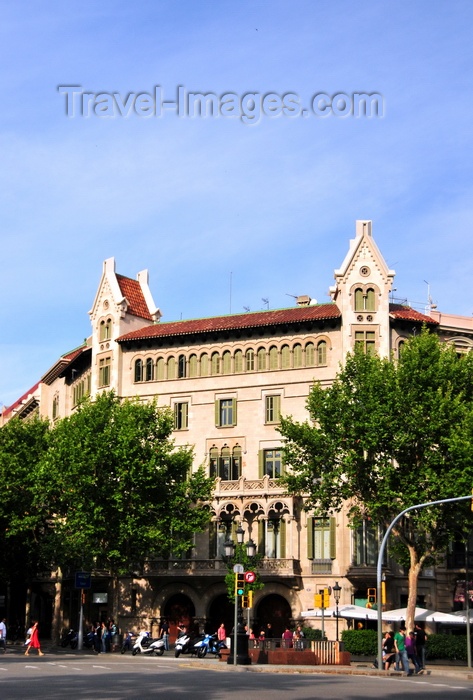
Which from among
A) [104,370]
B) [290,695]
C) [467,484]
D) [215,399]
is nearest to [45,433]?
[104,370]

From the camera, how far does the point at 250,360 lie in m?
68.0

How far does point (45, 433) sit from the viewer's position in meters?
69.2

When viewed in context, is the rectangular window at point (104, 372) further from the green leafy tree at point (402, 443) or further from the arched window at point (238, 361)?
the green leafy tree at point (402, 443)

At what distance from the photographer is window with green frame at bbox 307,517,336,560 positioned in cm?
6266

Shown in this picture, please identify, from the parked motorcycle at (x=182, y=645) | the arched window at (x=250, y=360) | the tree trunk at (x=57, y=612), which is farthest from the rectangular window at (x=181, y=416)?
the parked motorcycle at (x=182, y=645)

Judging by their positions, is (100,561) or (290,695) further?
(100,561)

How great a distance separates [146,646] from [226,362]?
19478 millimetres

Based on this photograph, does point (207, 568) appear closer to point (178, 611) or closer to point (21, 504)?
point (178, 611)

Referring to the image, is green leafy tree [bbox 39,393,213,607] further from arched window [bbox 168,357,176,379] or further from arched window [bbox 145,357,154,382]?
arched window [bbox 145,357,154,382]

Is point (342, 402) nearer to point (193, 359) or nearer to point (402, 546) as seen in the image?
point (402, 546)

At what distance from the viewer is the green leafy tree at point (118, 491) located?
58.5 m

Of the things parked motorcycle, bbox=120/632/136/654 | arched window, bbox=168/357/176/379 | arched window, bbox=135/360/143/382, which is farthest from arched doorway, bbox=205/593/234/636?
arched window, bbox=135/360/143/382

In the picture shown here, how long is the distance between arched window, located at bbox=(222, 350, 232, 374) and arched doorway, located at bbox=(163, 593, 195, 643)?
14071mm

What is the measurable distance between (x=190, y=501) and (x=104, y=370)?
14609mm
